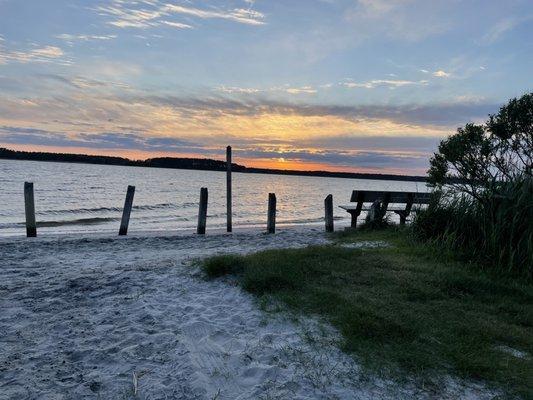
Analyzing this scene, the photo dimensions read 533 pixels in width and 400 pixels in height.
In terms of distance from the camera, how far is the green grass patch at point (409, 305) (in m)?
3.93

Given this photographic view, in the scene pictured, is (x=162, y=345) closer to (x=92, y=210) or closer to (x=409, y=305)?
(x=409, y=305)

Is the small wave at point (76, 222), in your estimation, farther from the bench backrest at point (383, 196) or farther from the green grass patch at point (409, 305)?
the green grass patch at point (409, 305)

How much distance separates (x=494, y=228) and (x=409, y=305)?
3393 mm

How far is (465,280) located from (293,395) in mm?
4090

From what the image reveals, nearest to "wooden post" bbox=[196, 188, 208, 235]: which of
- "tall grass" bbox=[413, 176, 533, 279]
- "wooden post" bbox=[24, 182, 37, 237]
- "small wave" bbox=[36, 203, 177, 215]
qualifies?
"wooden post" bbox=[24, 182, 37, 237]

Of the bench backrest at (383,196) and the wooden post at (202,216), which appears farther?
the wooden post at (202,216)

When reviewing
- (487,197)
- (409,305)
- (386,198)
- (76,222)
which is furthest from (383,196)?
(76,222)

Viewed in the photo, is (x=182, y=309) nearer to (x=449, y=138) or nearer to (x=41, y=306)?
(x=41, y=306)

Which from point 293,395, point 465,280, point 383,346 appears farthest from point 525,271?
point 293,395

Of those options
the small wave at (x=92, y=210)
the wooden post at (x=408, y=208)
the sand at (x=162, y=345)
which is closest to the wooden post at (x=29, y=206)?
the sand at (x=162, y=345)

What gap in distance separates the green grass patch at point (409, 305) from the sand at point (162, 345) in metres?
0.27

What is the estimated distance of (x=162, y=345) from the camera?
4.48 meters

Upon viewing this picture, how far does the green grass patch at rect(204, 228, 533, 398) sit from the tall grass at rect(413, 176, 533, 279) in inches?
19.2

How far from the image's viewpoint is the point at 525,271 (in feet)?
22.8
